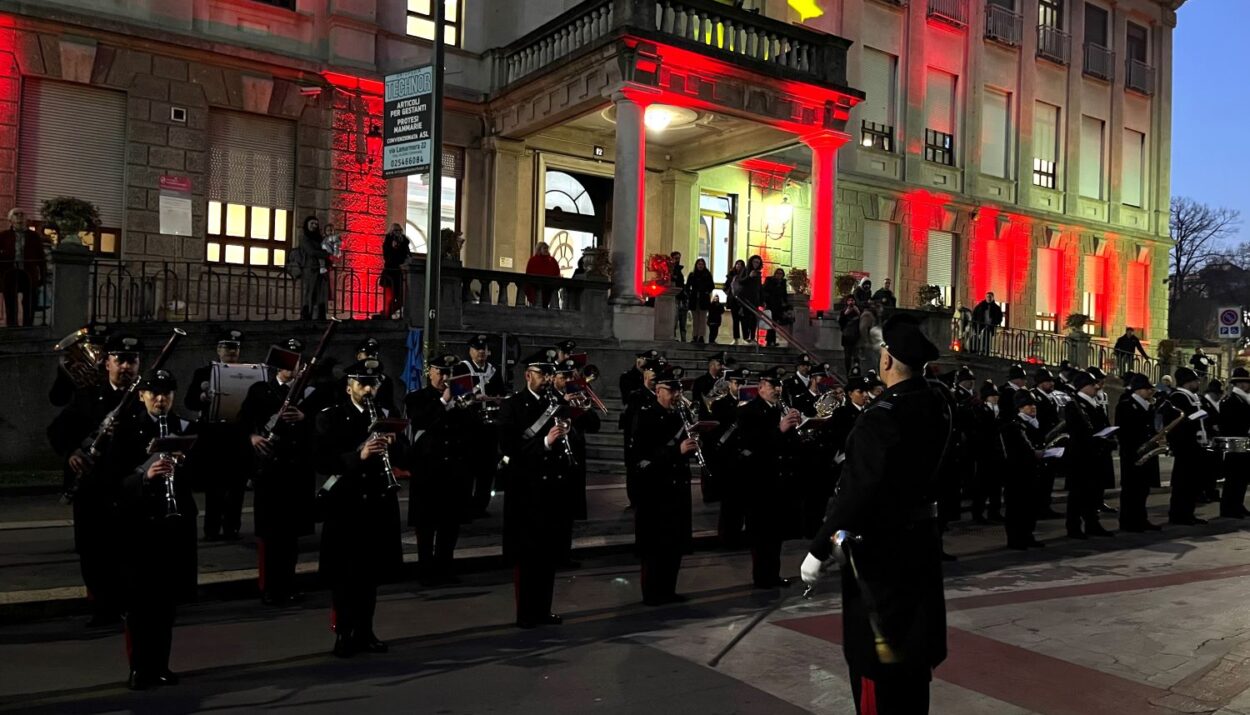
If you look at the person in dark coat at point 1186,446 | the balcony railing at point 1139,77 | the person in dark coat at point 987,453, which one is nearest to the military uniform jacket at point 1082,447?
the person in dark coat at point 987,453

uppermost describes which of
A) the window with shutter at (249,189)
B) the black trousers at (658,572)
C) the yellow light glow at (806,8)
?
the yellow light glow at (806,8)

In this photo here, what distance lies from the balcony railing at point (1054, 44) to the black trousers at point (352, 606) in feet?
101

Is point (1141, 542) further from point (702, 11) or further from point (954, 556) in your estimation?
point (702, 11)

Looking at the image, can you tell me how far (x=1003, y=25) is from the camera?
100ft

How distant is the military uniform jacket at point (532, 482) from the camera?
24.6ft

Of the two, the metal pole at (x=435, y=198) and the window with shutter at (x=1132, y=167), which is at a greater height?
the window with shutter at (x=1132, y=167)

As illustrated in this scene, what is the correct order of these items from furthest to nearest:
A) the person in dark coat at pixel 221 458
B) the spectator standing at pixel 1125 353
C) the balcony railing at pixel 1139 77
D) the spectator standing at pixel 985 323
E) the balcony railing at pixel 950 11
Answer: the balcony railing at pixel 1139 77 → the balcony railing at pixel 950 11 → the spectator standing at pixel 1125 353 → the spectator standing at pixel 985 323 → the person in dark coat at pixel 221 458

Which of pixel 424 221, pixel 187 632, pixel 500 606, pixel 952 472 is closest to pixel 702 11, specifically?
pixel 424 221

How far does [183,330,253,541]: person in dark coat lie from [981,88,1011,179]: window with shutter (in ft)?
84.3

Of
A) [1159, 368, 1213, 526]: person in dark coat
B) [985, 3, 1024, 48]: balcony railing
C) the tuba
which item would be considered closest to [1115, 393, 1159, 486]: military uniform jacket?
[1159, 368, 1213, 526]: person in dark coat

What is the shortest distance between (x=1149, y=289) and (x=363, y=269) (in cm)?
2731

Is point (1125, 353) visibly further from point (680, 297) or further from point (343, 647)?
point (343, 647)

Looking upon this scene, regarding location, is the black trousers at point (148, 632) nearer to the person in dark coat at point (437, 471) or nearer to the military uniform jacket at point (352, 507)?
the military uniform jacket at point (352, 507)

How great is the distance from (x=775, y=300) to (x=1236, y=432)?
8.86 meters
